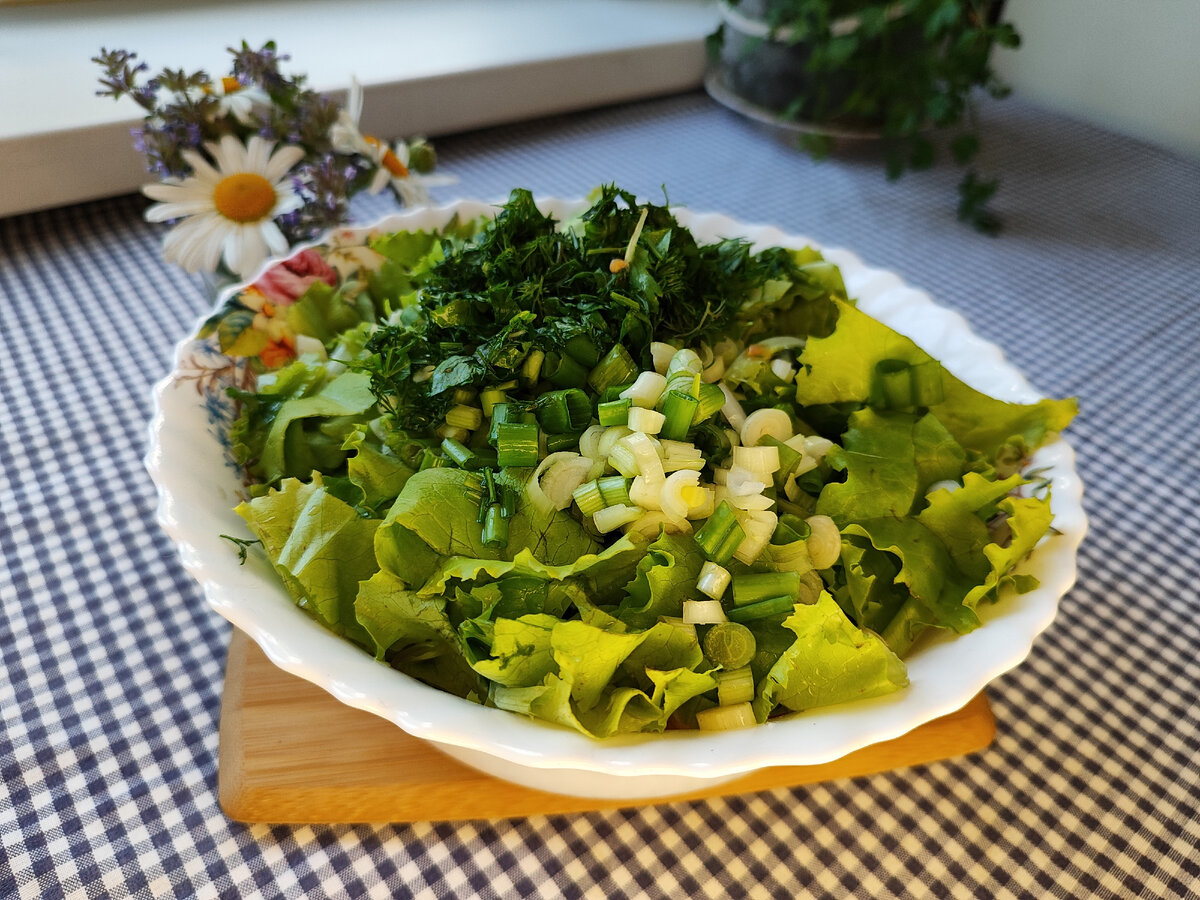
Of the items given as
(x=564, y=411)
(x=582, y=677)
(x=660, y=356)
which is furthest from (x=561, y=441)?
(x=582, y=677)

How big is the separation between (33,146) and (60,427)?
27.0 inches

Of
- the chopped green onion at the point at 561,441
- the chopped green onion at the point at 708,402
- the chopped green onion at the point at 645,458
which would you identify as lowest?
the chopped green onion at the point at 561,441

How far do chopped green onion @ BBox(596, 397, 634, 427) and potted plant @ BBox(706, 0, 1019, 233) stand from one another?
135 cm

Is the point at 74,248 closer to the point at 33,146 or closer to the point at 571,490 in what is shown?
the point at 33,146

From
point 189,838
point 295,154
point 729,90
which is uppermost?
point 295,154

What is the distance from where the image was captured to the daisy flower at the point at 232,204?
4.01ft

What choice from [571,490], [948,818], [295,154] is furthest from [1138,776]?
[295,154]

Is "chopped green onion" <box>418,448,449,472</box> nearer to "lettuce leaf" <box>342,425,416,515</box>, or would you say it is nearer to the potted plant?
"lettuce leaf" <box>342,425,416,515</box>

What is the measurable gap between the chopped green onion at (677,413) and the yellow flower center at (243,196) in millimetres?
767

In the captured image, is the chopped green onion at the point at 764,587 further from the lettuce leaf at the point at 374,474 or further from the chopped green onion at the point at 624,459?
the lettuce leaf at the point at 374,474

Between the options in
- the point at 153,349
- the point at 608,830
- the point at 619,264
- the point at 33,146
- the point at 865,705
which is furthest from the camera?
the point at 33,146

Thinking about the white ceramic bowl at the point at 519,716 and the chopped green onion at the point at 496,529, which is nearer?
the white ceramic bowl at the point at 519,716

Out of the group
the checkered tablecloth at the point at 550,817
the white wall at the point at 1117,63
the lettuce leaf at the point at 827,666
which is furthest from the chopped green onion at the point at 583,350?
the white wall at the point at 1117,63

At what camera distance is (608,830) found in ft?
2.67
